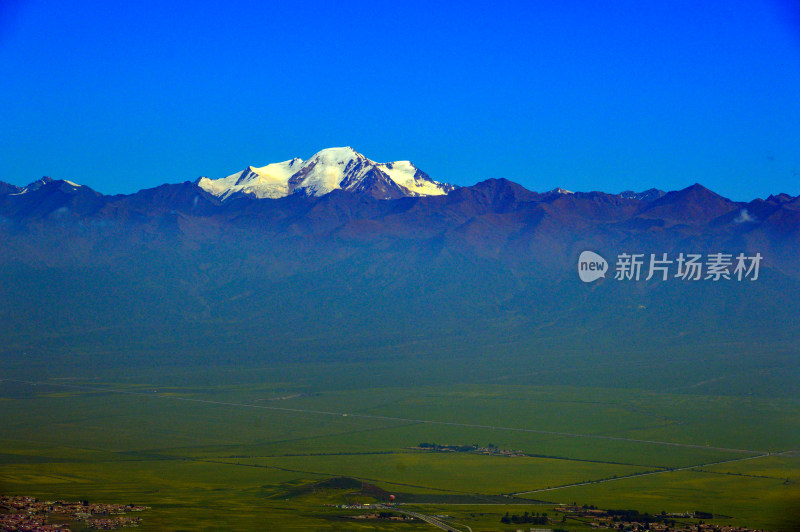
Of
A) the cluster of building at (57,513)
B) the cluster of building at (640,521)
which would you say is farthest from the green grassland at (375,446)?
the cluster of building at (640,521)

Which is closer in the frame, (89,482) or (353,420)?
(89,482)

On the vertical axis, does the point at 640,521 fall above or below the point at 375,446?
below

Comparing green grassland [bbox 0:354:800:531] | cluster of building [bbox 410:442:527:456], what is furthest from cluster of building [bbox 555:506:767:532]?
cluster of building [bbox 410:442:527:456]

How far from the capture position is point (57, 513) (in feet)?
217

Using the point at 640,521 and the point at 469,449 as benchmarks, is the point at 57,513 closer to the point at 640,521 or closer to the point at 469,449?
the point at 640,521

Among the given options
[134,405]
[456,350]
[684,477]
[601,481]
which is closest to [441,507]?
[601,481]

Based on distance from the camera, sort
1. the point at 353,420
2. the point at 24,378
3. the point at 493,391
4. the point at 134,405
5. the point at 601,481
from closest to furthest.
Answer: the point at 601,481 < the point at 353,420 < the point at 134,405 < the point at 493,391 < the point at 24,378

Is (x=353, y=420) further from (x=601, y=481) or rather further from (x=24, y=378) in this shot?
(x=24, y=378)

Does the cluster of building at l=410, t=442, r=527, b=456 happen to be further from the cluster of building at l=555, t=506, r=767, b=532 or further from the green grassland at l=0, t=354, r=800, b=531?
the cluster of building at l=555, t=506, r=767, b=532

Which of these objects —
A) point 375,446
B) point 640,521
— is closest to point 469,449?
point 375,446

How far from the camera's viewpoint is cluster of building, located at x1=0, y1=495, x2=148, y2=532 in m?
60.8

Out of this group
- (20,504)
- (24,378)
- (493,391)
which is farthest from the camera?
(24,378)

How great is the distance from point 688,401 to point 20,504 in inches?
3803

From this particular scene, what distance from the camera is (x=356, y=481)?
268 feet
